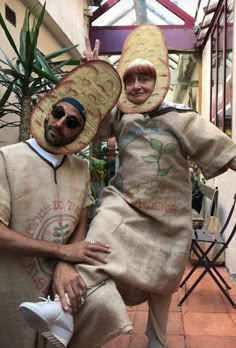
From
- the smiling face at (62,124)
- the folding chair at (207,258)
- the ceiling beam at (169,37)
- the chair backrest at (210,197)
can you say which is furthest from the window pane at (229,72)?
the smiling face at (62,124)

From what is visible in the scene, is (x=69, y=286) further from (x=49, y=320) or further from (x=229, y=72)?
(x=229, y=72)

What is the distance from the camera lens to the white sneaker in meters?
1.24

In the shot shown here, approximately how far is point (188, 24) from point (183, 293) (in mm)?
5537

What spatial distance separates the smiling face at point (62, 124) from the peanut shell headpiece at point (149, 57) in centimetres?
31

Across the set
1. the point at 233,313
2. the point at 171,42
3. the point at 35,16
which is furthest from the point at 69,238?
the point at 171,42

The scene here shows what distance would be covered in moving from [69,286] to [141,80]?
0.86 meters

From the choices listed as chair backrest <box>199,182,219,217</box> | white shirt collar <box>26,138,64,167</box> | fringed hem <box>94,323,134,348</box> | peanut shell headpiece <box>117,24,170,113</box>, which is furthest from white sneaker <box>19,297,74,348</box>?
chair backrest <box>199,182,219,217</box>

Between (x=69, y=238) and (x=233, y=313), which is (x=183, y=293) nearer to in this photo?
(x=233, y=313)

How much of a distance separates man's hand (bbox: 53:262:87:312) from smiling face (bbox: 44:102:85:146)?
44 cm

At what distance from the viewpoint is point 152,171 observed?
1.69 metres

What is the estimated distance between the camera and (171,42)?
751cm

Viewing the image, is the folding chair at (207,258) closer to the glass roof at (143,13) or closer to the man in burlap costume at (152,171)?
the man in burlap costume at (152,171)

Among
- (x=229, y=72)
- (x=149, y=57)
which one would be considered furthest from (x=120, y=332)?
(x=229, y=72)

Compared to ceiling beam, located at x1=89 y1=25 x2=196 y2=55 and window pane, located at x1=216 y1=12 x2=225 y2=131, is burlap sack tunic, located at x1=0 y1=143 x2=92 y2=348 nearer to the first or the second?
window pane, located at x1=216 y1=12 x2=225 y2=131
